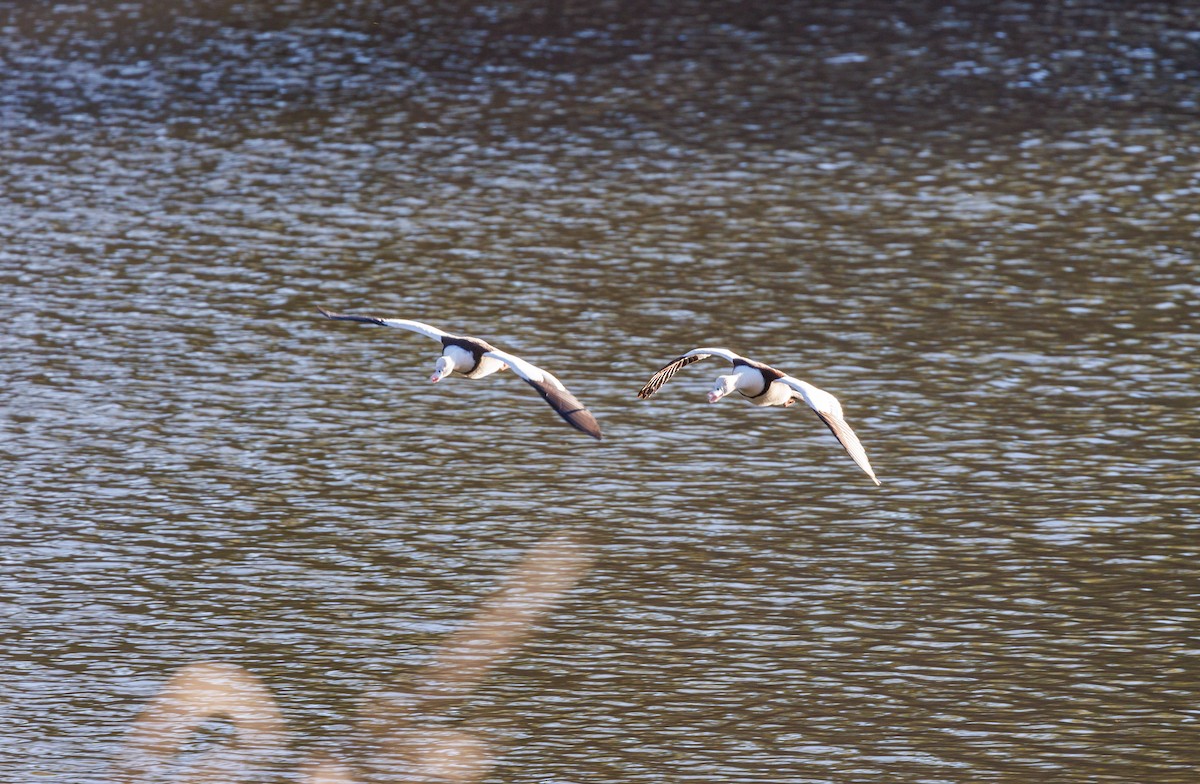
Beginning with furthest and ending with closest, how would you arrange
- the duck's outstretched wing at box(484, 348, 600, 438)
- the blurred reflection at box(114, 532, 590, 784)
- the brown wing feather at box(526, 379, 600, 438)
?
the blurred reflection at box(114, 532, 590, 784)
the duck's outstretched wing at box(484, 348, 600, 438)
the brown wing feather at box(526, 379, 600, 438)

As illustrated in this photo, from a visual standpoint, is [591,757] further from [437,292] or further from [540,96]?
[540,96]

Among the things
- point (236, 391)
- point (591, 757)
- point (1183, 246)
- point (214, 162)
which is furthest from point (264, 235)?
point (591, 757)

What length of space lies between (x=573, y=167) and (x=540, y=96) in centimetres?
722

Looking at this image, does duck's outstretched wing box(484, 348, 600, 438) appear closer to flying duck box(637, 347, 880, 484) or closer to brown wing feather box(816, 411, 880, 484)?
flying duck box(637, 347, 880, 484)

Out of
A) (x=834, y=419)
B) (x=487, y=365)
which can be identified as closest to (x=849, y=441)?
(x=834, y=419)

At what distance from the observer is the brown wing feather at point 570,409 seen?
2105cm

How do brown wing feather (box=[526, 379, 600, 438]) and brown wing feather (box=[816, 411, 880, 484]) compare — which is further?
brown wing feather (box=[526, 379, 600, 438])

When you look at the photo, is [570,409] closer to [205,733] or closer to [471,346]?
[471,346]

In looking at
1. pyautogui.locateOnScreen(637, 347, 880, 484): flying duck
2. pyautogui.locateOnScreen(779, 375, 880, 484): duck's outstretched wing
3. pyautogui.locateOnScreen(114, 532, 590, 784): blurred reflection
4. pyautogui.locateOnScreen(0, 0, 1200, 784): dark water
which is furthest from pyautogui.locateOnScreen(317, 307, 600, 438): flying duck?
pyautogui.locateOnScreen(0, 0, 1200, 784): dark water

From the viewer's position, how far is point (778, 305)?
47.1 metres

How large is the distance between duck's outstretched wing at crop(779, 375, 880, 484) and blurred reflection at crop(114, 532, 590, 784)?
725 cm

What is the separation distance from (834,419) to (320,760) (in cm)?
932

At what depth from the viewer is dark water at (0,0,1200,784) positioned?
28.1 m

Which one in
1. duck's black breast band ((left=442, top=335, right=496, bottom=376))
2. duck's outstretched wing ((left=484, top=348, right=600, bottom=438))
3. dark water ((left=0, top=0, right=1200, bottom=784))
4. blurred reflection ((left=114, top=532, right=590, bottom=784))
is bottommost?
dark water ((left=0, top=0, right=1200, bottom=784))
